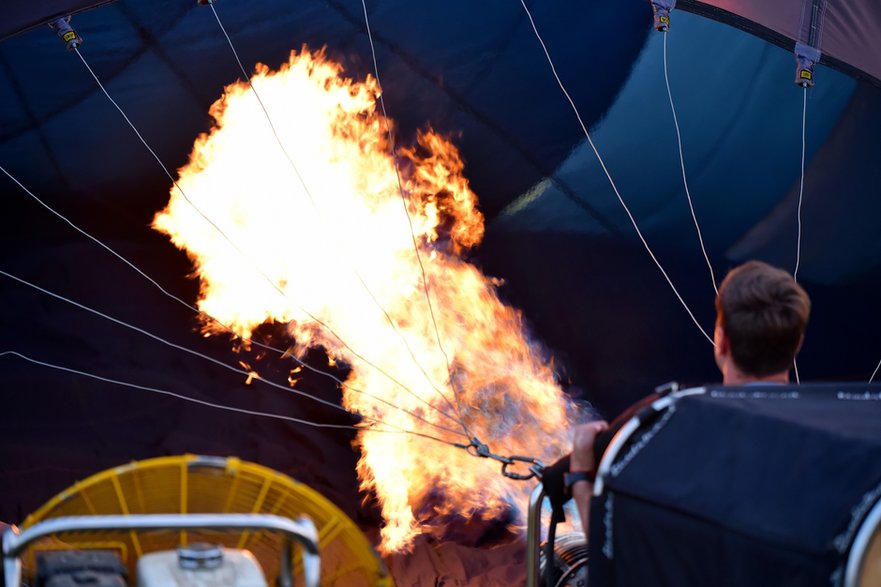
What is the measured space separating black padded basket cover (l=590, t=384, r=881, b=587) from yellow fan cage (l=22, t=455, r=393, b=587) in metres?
0.38

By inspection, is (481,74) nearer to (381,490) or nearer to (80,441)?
(381,490)

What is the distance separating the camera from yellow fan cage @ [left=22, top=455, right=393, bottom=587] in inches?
63.3

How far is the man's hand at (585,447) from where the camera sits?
1.94 metres

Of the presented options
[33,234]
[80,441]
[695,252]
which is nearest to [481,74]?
[695,252]

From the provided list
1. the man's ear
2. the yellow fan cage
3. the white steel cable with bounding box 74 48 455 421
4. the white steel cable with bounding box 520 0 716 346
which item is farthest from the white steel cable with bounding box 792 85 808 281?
the yellow fan cage

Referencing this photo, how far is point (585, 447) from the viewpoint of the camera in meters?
1.94

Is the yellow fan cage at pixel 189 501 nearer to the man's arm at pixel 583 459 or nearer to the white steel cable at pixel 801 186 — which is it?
the man's arm at pixel 583 459

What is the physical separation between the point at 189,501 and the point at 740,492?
834mm

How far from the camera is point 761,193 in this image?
5.60 metres

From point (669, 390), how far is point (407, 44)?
3721mm

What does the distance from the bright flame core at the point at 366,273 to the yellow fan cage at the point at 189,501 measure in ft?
11.3

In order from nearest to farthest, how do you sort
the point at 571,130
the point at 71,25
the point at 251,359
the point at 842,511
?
the point at 842,511 → the point at 71,25 → the point at 251,359 → the point at 571,130

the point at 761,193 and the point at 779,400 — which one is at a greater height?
the point at 761,193

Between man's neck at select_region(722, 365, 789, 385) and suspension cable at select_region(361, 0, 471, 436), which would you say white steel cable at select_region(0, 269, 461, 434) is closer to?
suspension cable at select_region(361, 0, 471, 436)
